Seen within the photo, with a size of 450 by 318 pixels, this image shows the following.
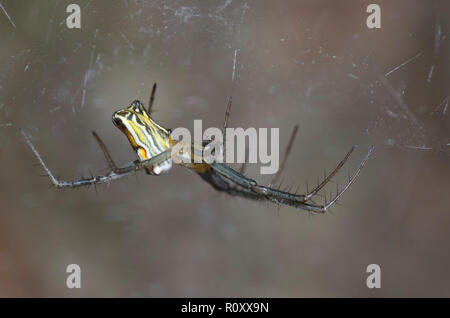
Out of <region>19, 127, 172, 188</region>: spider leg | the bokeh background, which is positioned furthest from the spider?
the bokeh background

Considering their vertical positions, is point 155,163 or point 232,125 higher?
point 232,125

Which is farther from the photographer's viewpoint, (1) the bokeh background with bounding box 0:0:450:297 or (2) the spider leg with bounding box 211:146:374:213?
(1) the bokeh background with bounding box 0:0:450:297

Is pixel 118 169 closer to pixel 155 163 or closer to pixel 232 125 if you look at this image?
pixel 155 163

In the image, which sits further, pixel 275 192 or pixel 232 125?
pixel 232 125

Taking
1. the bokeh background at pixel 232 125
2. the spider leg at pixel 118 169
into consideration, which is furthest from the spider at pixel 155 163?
the bokeh background at pixel 232 125

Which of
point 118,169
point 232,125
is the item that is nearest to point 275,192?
point 118,169

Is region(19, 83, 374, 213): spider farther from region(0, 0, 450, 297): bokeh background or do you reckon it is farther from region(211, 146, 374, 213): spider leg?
region(0, 0, 450, 297): bokeh background

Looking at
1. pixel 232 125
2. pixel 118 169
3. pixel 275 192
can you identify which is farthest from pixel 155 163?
pixel 232 125

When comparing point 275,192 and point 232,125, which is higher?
point 232,125

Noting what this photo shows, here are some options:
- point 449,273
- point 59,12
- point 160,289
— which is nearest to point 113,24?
point 59,12
